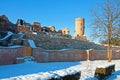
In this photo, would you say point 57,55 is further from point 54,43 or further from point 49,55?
point 54,43

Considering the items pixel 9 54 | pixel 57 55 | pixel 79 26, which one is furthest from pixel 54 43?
pixel 79 26

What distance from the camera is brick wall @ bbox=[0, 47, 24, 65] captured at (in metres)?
20.8

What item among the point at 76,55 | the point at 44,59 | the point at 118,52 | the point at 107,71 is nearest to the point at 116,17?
the point at 76,55

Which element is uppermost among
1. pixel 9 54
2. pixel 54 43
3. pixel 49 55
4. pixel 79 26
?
pixel 79 26

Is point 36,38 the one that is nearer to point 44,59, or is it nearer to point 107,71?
point 44,59

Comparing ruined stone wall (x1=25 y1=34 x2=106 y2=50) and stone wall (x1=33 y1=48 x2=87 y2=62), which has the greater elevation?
ruined stone wall (x1=25 y1=34 x2=106 y2=50)

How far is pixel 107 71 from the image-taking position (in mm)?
15195

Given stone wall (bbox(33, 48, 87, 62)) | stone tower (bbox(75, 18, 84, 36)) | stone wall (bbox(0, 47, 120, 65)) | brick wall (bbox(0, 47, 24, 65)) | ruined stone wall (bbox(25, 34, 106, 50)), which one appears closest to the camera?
brick wall (bbox(0, 47, 24, 65))

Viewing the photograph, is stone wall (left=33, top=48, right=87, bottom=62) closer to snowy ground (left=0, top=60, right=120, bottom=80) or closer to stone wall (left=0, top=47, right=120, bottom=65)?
stone wall (left=0, top=47, right=120, bottom=65)

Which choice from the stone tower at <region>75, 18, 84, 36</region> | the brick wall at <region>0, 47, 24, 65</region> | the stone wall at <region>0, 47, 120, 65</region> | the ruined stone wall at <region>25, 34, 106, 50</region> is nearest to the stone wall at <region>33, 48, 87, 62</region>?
the stone wall at <region>0, 47, 120, 65</region>

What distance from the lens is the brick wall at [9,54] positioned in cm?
2083

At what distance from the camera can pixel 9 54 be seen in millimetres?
21766

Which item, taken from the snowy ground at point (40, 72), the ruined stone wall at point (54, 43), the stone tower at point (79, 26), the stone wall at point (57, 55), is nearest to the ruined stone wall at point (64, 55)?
the stone wall at point (57, 55)

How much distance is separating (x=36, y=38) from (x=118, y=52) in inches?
701
